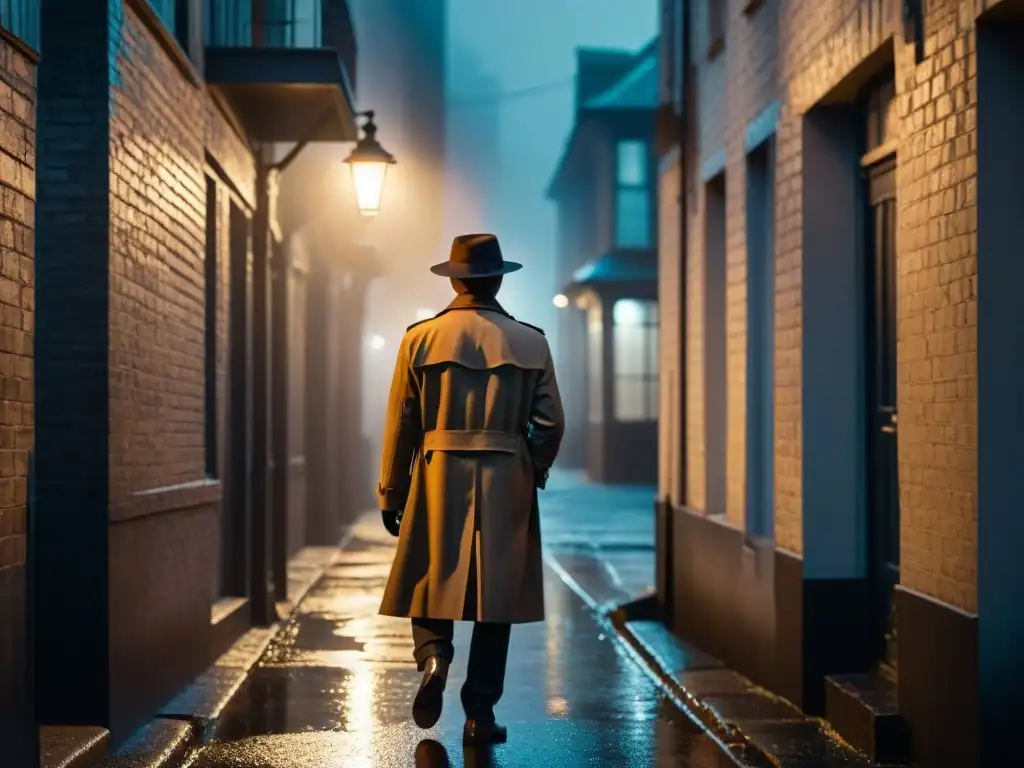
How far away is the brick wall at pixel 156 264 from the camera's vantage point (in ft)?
23.8

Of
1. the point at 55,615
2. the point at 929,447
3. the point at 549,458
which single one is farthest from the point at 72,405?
the point at 929,447

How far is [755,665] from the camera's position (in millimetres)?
8695

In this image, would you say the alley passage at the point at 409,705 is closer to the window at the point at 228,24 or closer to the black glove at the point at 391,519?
the black glove at the point at 391,519

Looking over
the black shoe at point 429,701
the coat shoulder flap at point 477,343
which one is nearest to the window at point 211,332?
the coat shoulder flap at point 477,343

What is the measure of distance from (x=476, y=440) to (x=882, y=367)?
2.01 meters

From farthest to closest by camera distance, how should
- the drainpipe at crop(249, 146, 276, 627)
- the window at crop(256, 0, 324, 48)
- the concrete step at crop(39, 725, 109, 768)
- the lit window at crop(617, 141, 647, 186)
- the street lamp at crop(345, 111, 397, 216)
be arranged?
the lit window at crop(617, 141, 647, 186)
the window at crop(256, 0, 324, 48)
the drainpipe at crop(249, 146, 276, 627)
the street lamp at crop(345, 111, 397, 216)
the concrete step at crop(39, 725, 109, 768)

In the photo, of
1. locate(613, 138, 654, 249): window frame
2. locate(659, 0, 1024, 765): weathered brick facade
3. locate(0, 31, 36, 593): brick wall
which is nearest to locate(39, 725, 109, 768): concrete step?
locate(0, 31, 36, 593): brick wall

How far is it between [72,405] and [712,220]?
5049 mm

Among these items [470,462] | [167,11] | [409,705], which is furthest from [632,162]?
[470,462]

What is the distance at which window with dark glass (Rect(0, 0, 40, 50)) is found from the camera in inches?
205

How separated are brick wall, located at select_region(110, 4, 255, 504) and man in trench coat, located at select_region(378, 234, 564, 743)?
124cm

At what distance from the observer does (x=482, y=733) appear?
22.7 feet

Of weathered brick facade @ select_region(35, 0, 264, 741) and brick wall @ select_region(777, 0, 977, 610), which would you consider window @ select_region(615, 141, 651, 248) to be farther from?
brick wall @ select_region(777, 0, 977, 610)

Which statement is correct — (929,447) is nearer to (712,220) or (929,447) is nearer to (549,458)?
(549,458)
